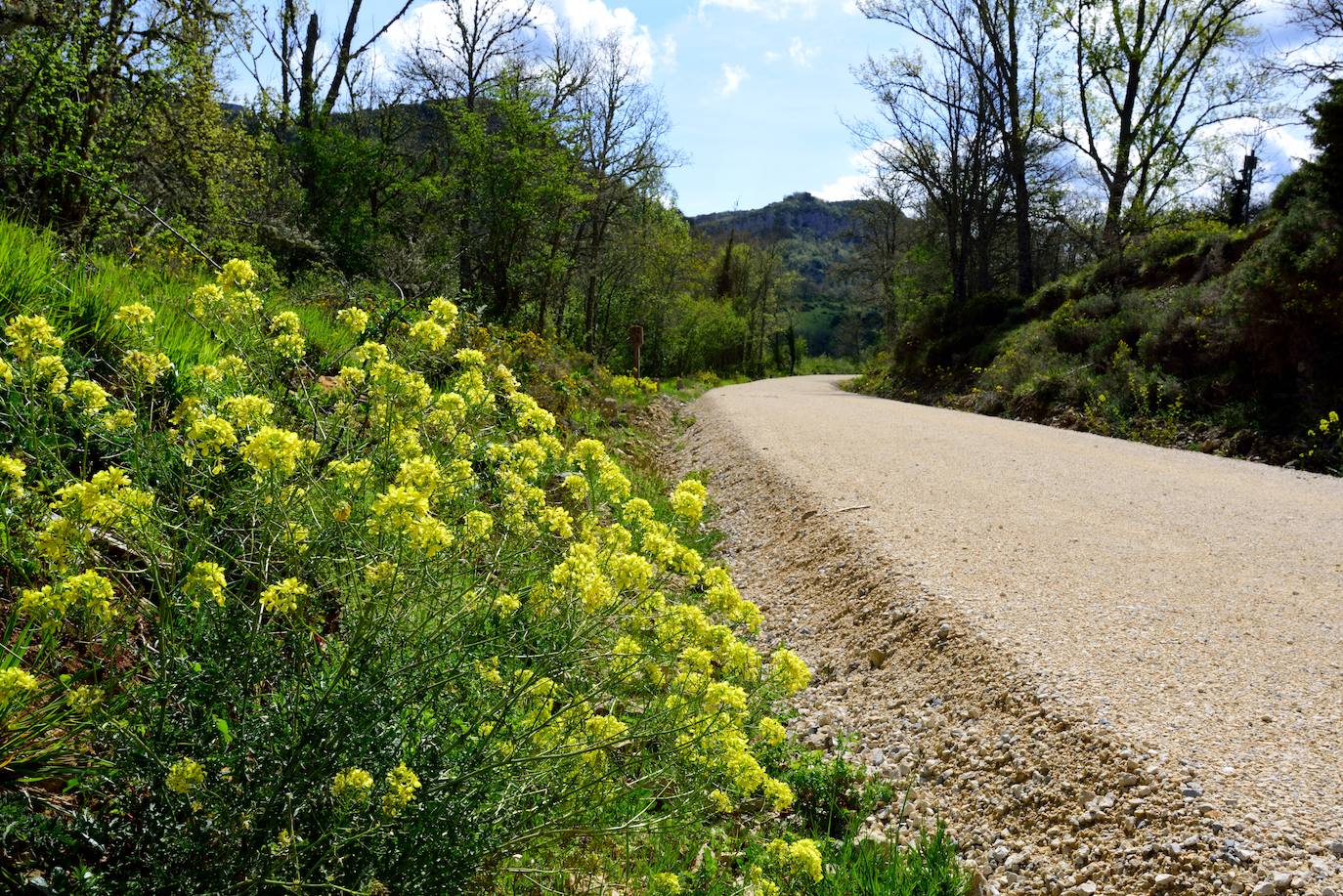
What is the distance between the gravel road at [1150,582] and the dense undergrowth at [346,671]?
1.02 meters

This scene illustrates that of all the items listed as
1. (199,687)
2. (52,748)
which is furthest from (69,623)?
(199,687)

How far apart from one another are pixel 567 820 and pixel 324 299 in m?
7.07

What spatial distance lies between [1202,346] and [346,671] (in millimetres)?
12833

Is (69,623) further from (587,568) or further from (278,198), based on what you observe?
(278,198)

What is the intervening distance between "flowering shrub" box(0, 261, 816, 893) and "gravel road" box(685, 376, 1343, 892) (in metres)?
1.58

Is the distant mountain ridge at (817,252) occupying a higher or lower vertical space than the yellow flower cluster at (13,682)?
higher

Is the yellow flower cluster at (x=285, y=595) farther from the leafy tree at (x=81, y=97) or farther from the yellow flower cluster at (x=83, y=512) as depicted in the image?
the leafy tree at (x=81, y=97)

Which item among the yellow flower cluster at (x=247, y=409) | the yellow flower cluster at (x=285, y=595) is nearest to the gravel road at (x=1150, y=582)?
the yellow flower cluster at (x=285, y=595)

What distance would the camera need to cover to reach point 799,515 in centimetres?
661

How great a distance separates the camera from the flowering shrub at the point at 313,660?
1729 mm

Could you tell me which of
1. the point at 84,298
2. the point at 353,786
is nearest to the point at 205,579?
the point at 353,786

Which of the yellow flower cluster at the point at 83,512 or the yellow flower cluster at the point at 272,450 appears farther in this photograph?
the yellow flower cluster at the point at 272,450

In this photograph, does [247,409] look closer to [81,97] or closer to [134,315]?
[134,315]

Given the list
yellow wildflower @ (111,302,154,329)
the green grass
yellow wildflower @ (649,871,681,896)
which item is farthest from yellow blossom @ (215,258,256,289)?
yellow wildflower @ (649,871,681,896)
